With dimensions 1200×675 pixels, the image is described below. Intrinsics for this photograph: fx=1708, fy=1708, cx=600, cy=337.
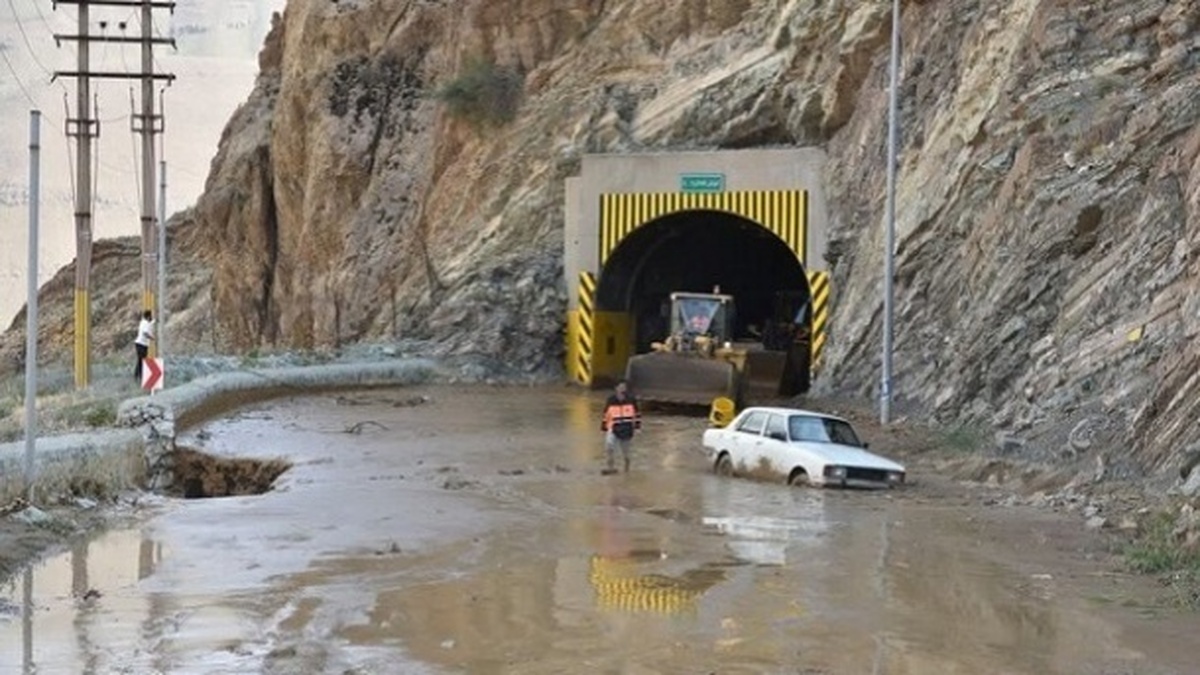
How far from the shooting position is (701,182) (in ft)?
143

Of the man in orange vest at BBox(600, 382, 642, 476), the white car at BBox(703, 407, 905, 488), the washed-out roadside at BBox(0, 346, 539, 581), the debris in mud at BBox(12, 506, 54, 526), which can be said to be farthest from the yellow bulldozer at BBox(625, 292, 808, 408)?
the debris in mud at BBox(12, 506, 54, 526)

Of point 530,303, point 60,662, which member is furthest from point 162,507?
point 530,303

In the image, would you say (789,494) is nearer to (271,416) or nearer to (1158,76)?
(1158,76)

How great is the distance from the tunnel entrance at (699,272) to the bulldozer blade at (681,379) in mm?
7077

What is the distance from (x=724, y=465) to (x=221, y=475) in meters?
7.77

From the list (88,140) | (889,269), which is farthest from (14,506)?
(88,140)

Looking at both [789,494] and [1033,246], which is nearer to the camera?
[789,494]

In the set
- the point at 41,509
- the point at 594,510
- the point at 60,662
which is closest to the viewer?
the point at 60,662

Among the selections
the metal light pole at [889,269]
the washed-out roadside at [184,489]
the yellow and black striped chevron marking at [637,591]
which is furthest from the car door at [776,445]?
the yellow and black striped chevron marking at [637,591]

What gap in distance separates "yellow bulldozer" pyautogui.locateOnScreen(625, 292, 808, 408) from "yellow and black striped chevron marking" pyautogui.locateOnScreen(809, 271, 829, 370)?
1.46 meters

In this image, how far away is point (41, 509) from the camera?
727 inches

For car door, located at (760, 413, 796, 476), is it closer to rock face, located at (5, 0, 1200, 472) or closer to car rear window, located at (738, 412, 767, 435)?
car rear window, located at (738, 412, 767, 435)

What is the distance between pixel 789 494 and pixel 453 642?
11.2 metres

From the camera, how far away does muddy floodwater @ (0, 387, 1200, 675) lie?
11.8 metres
